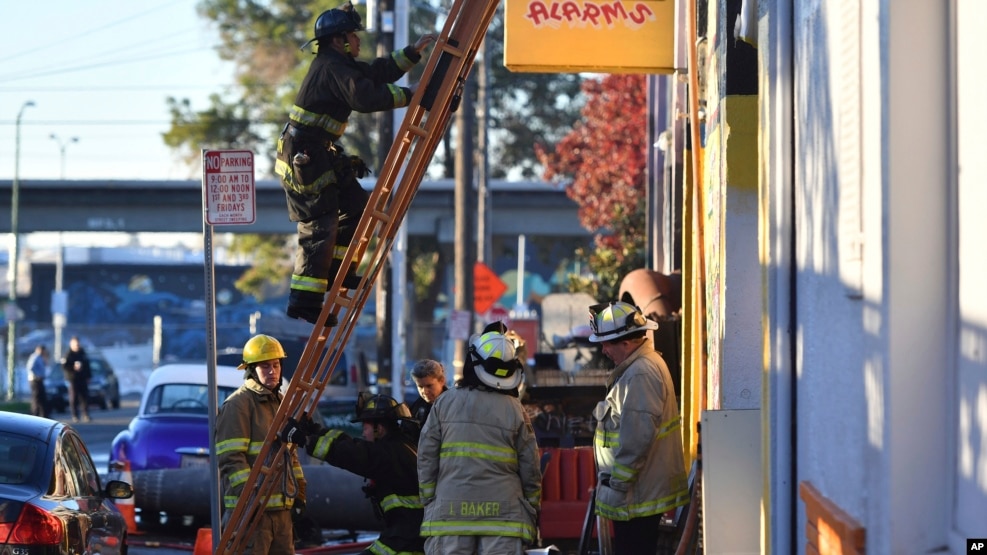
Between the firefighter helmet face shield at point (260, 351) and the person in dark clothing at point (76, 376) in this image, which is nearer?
the firefighter helmet face shield at point (260, 351)

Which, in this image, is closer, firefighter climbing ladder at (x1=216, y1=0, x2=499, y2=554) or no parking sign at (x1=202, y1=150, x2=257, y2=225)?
firefighter climbing ladder at (x1=216, y1=0, x2=499, y2=554)

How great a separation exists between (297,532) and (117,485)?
3.59m

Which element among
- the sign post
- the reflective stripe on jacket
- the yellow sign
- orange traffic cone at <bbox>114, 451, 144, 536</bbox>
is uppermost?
the yellow sign

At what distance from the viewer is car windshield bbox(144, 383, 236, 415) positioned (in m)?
13.9

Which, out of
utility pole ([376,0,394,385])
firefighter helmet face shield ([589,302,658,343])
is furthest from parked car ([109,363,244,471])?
firefighter helmet face shield ([589,302,658,343])

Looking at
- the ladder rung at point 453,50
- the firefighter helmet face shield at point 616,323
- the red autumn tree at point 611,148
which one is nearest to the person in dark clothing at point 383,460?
the firefighter helmet face shield at point 616,323

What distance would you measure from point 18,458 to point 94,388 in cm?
2997

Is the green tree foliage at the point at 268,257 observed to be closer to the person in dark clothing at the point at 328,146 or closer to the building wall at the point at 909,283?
the person in dark clothing at the point at 328,146

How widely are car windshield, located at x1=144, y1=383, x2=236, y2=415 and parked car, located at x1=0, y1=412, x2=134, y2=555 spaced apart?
5332 mm

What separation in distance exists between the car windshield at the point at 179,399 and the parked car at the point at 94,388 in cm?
2207

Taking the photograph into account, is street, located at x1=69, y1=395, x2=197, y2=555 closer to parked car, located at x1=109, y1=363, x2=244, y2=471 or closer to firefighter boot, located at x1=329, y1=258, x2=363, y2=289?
parked car, located at x1=109, y1=363, x2=244, y2=471

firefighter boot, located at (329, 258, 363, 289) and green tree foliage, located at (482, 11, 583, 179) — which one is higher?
green tree foliage, located at (482, 11, 583, 179)

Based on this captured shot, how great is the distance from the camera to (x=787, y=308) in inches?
222

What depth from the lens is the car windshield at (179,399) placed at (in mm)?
13906
